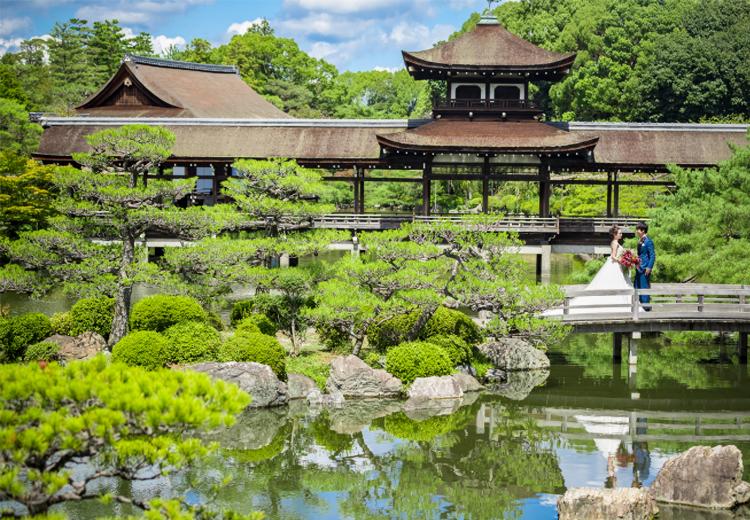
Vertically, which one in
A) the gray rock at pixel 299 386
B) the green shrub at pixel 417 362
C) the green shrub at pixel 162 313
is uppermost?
the green shrub at pixel 162 313

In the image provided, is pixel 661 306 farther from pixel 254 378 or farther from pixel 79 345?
pixel 79 345

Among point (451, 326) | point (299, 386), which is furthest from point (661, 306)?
point (299, 386)

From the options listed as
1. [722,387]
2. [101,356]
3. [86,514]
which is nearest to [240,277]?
[86,514]

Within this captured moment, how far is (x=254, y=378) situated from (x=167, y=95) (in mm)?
24242

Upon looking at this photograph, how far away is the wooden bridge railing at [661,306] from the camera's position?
68.8 feet

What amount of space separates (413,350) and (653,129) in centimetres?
1729

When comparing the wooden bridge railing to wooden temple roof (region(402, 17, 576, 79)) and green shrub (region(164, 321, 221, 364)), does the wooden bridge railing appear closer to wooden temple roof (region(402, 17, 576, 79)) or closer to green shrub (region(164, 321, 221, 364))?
green shrub (region(164, 321, 221, 364))

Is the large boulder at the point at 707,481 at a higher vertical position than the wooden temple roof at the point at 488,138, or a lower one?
lower

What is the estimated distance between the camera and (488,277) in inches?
818

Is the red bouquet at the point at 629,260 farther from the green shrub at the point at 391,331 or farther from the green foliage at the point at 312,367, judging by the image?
the green foliage at the point at 312,367

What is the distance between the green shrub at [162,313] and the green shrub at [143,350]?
70 centimetres

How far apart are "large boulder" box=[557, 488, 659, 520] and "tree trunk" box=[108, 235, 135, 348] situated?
1104 centimetres

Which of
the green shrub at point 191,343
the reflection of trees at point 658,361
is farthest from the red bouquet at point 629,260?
the green shrub at point 191,343

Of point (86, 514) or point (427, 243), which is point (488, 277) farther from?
point (86, 514)
